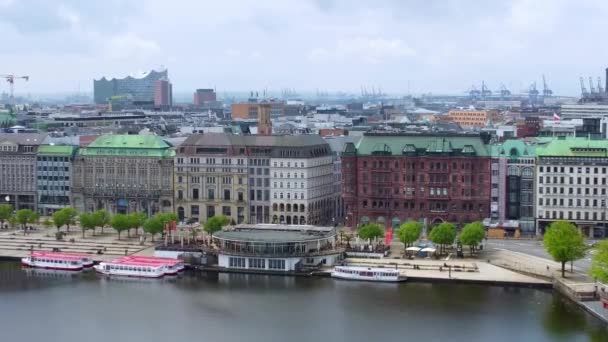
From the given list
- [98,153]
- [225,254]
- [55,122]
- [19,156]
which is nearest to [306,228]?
[225,254]

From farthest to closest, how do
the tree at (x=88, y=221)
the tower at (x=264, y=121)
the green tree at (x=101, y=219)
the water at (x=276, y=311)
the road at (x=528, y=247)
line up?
the tower at (x=264, y=121)
the green tree at (x=101, y=219)
the tree at (x=88, y=221)
the road at (x=528, y=247)
the water at (x=276, y=311)

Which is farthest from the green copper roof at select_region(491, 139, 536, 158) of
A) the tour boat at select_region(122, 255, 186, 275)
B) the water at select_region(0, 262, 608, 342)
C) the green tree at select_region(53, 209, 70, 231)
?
the green tree at select_region(53, 209, 70, 231)

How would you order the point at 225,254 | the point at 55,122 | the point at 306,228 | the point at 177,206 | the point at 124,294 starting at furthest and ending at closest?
the point at 55,122
the point at 177,206
the point at 306,228
the point at 225,254
the point at 124,294

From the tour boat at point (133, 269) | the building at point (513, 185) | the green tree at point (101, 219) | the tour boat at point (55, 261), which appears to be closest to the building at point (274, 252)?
the tour boat at point (133, 269)

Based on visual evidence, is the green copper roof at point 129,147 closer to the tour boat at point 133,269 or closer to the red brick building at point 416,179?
the red brick building at point 416,179

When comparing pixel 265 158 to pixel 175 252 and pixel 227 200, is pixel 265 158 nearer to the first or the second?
pixel 227 200

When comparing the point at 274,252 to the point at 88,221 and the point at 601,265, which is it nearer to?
the point at 88,221
